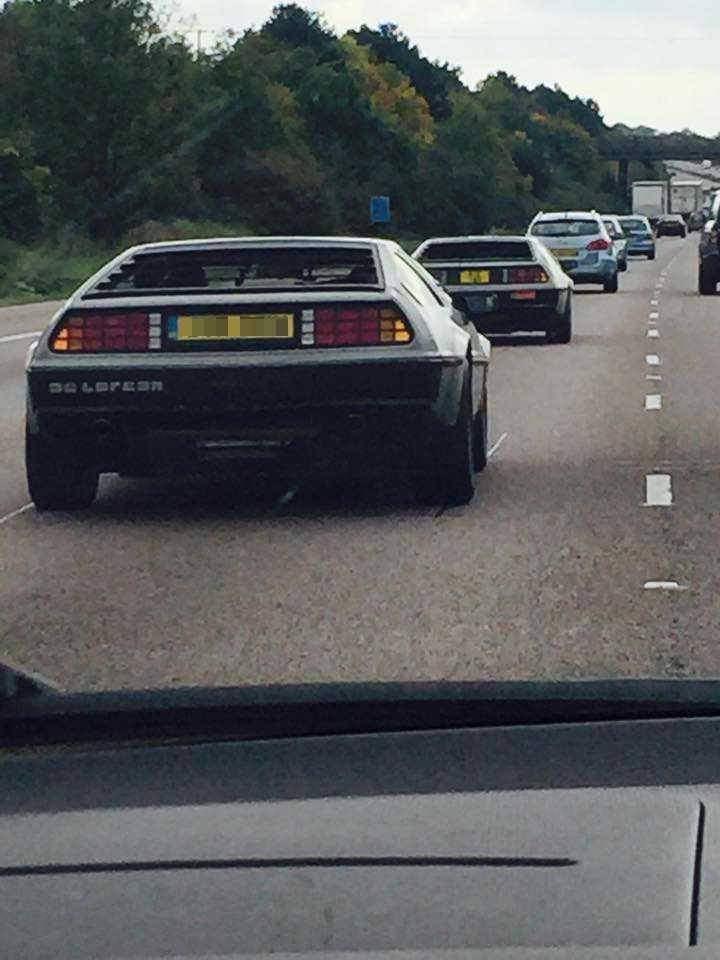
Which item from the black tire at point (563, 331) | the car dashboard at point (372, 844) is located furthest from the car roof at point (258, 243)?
the black tire at point (563, 331)

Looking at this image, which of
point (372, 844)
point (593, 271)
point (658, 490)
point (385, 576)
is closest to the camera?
point (372, 844)

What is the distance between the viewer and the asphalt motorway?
24.3 ft

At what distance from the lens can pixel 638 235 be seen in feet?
258

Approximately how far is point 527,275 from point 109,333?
15538 millimetres

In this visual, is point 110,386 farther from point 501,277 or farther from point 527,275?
point 527,275

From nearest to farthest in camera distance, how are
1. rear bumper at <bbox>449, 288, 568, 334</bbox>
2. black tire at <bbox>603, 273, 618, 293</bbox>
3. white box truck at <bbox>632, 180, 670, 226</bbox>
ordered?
1. rear bumper at <bbox>449, 288, 568, 334</bbox>
2. black tire at <bbox>603, 273, 618, 293</bbox>
3. white box truck at <bbox>632, 180, 670, 226</bbox>

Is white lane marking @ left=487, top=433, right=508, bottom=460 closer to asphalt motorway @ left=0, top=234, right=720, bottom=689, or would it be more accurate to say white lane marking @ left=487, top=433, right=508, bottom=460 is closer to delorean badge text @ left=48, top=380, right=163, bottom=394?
asphalt motorway @ left=0, top=234, right=720, bottom=689

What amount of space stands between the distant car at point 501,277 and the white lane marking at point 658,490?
Answer: 40.1 ft

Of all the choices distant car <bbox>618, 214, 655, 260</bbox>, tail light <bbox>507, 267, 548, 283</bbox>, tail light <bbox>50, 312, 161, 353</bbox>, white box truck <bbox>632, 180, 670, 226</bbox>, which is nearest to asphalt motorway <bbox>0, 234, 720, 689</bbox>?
tail light <bbox>50, 312, 161, 353</bbox>

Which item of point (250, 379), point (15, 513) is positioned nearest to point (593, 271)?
point (15, 513)

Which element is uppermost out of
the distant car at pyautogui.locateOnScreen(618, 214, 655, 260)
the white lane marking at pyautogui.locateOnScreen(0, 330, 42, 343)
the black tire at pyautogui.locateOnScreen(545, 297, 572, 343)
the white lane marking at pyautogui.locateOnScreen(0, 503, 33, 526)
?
the white lane marking at pyautogui.locateOnScreen(0, 503, 33, 526)

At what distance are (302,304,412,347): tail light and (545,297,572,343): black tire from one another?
16553mm

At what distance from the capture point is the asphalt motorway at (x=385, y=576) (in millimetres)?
7395

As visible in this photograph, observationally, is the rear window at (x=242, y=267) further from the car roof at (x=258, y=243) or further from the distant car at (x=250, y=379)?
the distant car at (x=250, y=379)
